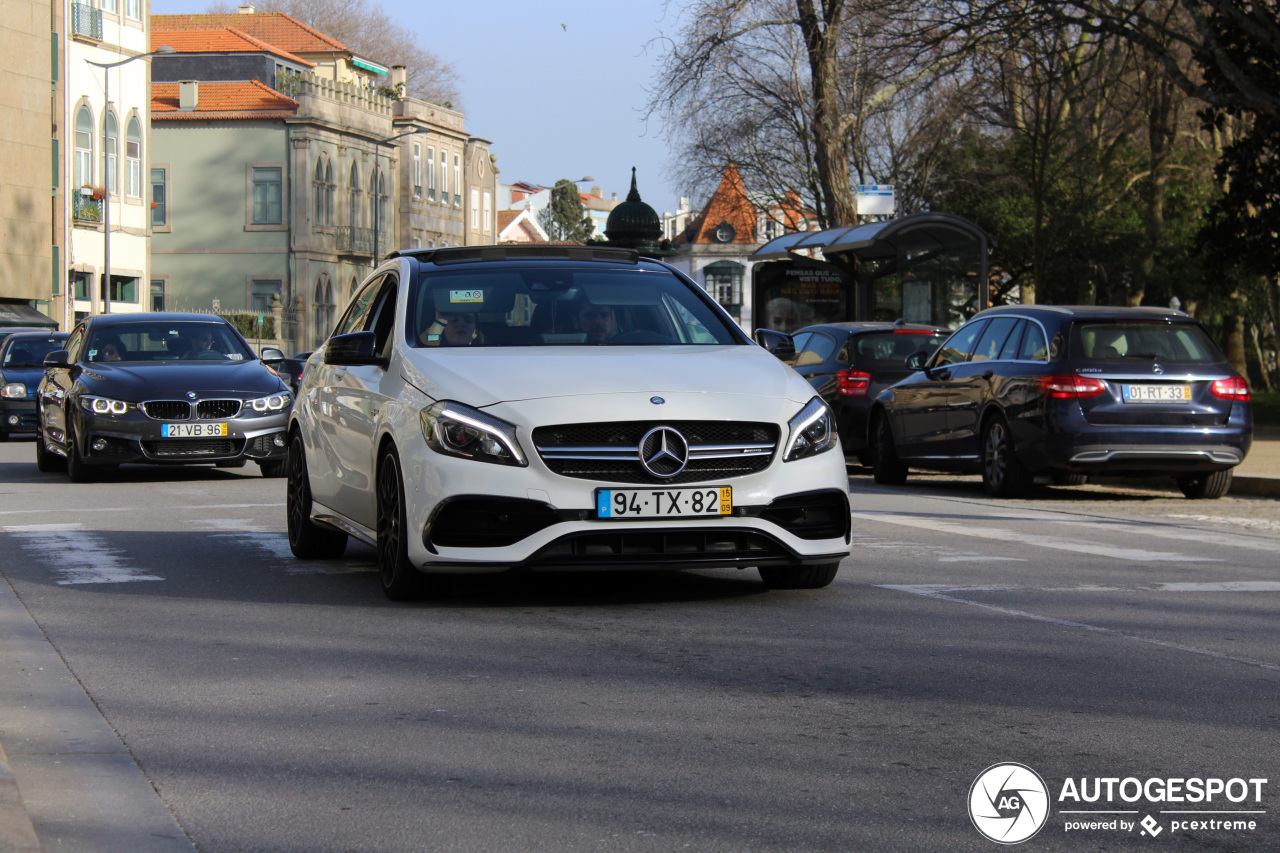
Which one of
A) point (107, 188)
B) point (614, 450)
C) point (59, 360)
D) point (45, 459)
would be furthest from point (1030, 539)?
point (107, 188)

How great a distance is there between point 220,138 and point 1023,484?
61.5 m

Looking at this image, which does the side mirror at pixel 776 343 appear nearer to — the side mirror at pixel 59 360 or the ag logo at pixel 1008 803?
the ag logo at pixel 1008 803

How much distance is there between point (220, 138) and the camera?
71938 millimetres

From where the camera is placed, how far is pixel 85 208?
57.7 meters

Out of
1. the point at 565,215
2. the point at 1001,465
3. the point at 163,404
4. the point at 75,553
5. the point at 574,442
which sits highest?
the point at 565,215

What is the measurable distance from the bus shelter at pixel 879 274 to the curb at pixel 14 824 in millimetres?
22400

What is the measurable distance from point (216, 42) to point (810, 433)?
71682 mm

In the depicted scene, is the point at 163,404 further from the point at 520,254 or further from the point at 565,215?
the point at 565,215

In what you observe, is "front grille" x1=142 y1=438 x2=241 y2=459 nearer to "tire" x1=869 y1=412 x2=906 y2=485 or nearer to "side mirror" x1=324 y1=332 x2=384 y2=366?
"tire" x1=869 y1=412 x2=906 y2=485

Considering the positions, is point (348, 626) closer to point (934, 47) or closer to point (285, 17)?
point (934, 47)

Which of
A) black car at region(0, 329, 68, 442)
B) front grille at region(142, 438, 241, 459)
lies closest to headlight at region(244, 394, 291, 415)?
front grille at region(142, 438, 241, 459)

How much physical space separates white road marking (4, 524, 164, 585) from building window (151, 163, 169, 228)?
2466 inches

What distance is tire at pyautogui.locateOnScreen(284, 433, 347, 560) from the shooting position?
10.0 metres

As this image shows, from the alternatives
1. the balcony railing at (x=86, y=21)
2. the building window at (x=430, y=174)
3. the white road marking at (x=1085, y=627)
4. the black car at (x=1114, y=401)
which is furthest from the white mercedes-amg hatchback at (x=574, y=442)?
the building window at (x=430, y=174)
